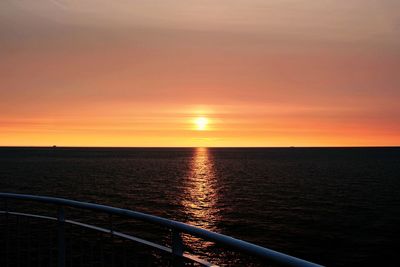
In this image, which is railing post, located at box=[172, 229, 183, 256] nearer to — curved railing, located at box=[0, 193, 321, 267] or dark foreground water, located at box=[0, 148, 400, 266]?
curved railing, located at box=[0, 193, 321, 267]

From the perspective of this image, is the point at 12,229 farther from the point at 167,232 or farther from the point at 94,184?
the point at 94,184

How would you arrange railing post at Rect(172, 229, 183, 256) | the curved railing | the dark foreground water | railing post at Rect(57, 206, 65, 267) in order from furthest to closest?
1. the dark foreground water
2. railing post at Rect(57, 206, 65, 267)
3. railing post at Rect(172, 229, 183, 256)
4. the curved railing

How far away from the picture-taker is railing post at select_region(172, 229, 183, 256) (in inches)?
125

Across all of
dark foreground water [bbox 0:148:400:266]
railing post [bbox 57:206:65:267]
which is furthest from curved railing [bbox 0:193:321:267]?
dark foreground water [bbox 0:148:400:266]

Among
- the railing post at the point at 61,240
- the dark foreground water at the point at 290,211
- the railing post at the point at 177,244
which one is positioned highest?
the railing post at the point at 177,244

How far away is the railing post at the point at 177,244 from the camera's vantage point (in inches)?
125

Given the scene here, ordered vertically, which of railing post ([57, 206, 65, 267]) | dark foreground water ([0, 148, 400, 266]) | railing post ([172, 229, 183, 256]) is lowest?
dark foreground water ([0, 148, 400, 266])

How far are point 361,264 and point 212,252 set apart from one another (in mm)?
9038

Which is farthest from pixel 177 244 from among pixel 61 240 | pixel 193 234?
pixel 61 240

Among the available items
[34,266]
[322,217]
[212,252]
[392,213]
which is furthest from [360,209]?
[34,266]

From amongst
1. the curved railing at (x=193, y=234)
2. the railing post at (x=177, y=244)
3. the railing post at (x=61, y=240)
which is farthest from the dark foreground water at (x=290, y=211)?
the railing post at (x=177, y=244)

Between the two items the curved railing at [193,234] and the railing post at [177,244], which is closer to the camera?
the curved railing at [193,234]

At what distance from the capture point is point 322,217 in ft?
135

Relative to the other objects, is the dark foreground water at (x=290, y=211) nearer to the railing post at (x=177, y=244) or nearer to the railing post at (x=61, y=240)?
the railing post at (x=61, y=240)
